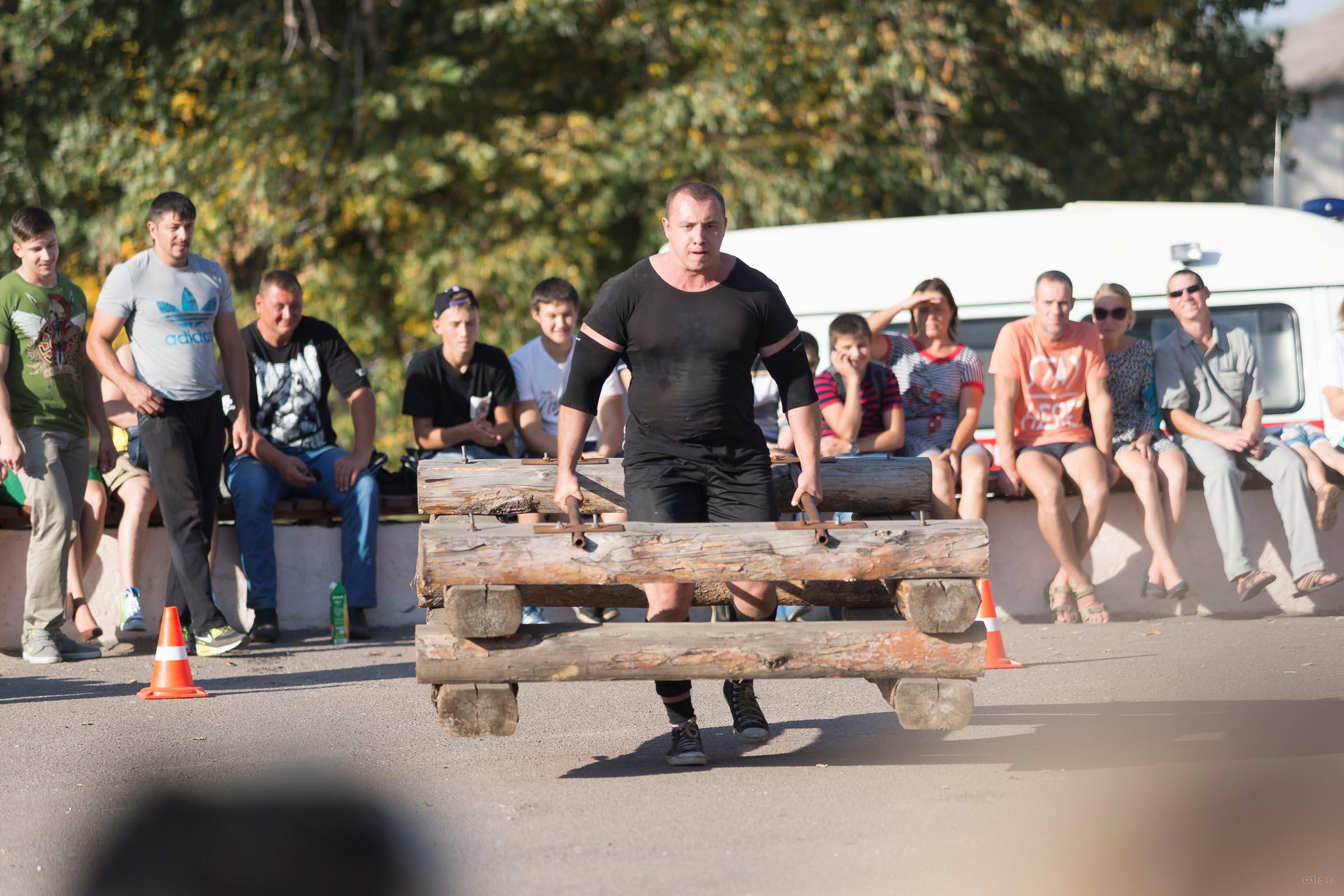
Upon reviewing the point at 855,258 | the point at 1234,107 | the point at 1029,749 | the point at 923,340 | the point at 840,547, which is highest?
the point at 1234,107

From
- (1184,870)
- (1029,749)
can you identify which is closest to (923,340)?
(1029,749)

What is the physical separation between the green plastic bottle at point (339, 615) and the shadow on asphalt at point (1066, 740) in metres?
3.45

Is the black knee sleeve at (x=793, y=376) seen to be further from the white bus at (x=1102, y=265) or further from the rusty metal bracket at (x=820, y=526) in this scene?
the white bus at (x=1102, y=265)

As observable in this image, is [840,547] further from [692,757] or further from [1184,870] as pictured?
[1184,870]

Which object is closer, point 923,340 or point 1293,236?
point 923,340

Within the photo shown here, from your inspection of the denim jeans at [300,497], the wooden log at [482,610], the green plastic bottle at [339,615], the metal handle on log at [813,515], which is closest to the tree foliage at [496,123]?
the denim jeans at [300,497]

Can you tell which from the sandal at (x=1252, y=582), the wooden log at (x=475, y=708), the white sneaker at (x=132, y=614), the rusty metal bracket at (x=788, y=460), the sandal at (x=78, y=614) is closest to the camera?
the wooden log at (x=475, y=708)

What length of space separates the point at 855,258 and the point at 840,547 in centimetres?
615

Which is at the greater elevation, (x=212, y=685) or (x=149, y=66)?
(x=149, y=66)

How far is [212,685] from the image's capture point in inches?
295

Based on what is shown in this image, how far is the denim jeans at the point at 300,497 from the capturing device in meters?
9.10

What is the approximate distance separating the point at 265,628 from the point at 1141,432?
18.4 feet

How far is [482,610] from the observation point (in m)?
5.10

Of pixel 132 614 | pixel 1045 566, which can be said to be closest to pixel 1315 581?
pixel 1045 566
